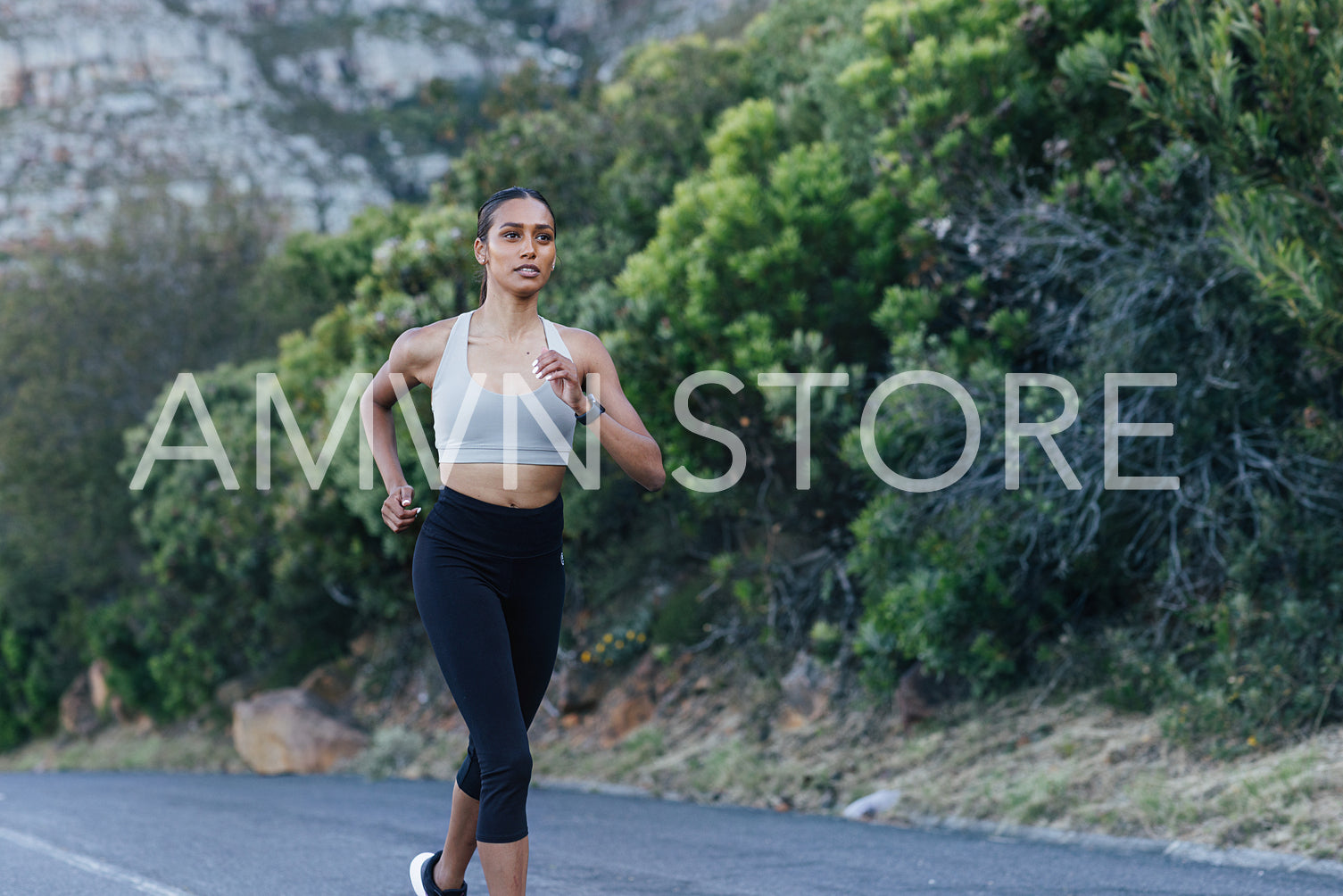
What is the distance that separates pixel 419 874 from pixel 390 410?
4.69 feet

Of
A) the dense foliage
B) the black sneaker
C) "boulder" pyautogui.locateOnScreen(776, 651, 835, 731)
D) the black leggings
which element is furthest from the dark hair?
"boulder" pyautogui.locateOnScreen(776, 651, 835, 731)

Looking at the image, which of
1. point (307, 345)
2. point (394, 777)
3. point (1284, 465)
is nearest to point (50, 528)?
point (307, 345)

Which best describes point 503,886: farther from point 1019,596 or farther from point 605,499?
point 605,499

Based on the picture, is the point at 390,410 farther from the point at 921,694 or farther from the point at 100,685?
the point at 100,685

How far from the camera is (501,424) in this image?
3670 mm

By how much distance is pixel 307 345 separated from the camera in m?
17.5

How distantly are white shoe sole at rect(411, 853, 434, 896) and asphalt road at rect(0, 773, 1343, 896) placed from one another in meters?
1.39

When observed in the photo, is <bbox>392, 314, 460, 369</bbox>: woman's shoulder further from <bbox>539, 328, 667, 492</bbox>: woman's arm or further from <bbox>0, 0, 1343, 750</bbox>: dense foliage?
<bbox>0, 0, 1343, 750</bbox>: dense foliage

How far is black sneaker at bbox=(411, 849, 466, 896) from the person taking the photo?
3932mm

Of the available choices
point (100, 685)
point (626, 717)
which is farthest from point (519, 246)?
point (100, 685)

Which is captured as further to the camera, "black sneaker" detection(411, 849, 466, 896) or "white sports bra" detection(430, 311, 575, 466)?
"black sneaker" detection(411, 849, 466, 896)

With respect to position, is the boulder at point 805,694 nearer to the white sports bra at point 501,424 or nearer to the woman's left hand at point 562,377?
the white sports bra at point 501,424

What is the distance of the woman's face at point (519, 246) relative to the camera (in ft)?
12.3

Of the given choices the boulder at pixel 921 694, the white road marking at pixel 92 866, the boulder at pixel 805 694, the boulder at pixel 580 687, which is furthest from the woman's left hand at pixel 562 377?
the boulder at pixel 580 687
